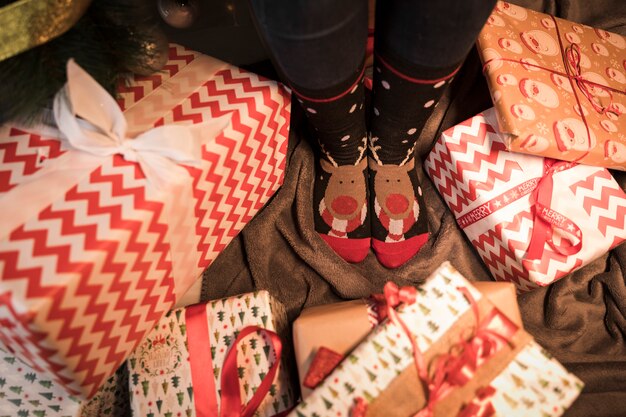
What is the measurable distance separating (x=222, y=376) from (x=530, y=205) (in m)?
0.61

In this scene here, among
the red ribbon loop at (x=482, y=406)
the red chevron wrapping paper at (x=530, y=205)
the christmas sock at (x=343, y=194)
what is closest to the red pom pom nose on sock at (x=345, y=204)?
the christmas sock at (x=343, y=194)

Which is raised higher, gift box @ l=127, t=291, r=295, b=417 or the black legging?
the black legging

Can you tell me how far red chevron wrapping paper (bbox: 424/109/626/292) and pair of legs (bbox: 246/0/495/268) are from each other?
0.12 m

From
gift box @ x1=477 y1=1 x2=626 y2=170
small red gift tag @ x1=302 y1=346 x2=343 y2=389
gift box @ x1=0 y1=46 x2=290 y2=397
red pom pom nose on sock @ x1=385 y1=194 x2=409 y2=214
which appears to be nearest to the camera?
gift box @ x1=0 y1=46 x2=290 y2=397

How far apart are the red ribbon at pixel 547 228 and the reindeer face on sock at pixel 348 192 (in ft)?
1.04

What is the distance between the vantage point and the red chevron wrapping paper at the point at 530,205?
753mm

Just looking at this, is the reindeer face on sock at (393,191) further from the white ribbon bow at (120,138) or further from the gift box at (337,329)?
the white ribbon bow at (120,138)

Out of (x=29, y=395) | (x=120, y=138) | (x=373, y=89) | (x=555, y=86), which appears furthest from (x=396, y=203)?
(x=29, y=395)

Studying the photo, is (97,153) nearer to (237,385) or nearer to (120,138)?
(120,138)

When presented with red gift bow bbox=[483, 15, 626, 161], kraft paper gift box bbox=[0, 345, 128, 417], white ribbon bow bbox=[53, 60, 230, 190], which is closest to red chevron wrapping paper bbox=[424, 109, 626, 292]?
red gift bow bbox=[483, 15, 626, 161]

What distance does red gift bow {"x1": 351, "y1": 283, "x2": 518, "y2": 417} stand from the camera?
551 mm

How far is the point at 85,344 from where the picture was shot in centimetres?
55

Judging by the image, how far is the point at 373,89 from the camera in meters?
0.76

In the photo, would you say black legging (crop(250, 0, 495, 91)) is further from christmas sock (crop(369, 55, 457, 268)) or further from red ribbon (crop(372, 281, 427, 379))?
red ribbon (crop(372, 281, 427, 379))
